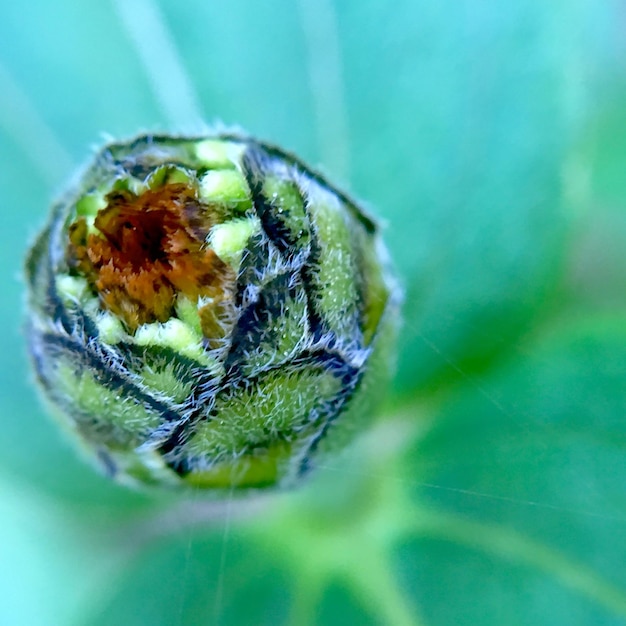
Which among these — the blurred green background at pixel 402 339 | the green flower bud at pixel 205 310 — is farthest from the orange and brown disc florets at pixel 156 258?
the blurred green background at pixel 402 339

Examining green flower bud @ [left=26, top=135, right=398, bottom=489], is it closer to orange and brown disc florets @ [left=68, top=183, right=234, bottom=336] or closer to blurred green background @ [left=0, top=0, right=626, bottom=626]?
orange and brown disc florets @ [left=68, top=183, right=234, bottom=336]

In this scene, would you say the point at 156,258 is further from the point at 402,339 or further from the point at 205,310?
the point at 402,339

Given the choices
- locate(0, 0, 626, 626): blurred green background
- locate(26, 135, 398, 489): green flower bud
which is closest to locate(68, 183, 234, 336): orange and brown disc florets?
locate(26, 135, 398, 489): green flower bud

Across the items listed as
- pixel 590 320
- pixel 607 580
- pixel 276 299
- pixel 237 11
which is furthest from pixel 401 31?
pixel 607 580

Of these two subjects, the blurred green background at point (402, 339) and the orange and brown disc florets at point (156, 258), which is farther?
the blurred green background at point (402, 339)

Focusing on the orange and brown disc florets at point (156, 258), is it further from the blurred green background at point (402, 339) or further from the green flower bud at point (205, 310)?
the blurred green background at point (402, 339)

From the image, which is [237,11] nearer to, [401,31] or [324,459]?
[401,31]

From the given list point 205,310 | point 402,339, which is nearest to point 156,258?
point 205,310
